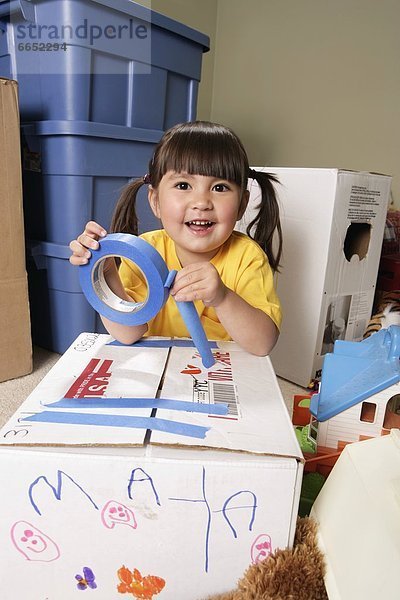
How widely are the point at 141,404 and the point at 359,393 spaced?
0.83 feet

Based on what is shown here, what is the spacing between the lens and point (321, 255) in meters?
1.06

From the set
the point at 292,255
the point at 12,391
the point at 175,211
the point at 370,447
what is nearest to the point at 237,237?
the point at 175,211

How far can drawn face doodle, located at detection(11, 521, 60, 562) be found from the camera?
404mm

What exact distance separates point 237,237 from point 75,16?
1.96 feet

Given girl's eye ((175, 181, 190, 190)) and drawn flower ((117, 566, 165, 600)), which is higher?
girl's eye ((175, 181, 190, 190))

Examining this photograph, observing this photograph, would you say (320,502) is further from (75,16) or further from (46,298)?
(75,16)

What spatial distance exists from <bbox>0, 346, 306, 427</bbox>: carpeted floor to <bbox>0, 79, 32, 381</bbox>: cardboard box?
24mm

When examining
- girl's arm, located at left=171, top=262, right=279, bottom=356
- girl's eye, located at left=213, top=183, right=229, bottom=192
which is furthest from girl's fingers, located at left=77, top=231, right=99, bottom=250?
girl's eye, located at left=213, top=183, right=229, bottom=192

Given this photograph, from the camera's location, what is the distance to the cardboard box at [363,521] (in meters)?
0.36

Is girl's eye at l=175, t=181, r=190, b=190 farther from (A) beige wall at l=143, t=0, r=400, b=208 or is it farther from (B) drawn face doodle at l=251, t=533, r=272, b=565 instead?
(A) beige wall at l=143, t=0, r=400, b=208

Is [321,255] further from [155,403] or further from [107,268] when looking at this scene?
[155,403]

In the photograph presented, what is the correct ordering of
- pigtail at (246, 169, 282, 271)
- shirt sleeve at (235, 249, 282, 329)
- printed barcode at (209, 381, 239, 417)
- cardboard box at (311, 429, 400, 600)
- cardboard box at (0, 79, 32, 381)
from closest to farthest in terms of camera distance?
cardboard box at (311, 429, 400, 600) → printed barcode at (209, 381, 239, 417) → shirt sleeve at (235, 249, 282, 329) → pigtail at (246, 169, 282, 271) → cardboard box at (0, 79, 32, 381)

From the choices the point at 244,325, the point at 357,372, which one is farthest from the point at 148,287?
the point at 357,372

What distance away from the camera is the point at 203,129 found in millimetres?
688
